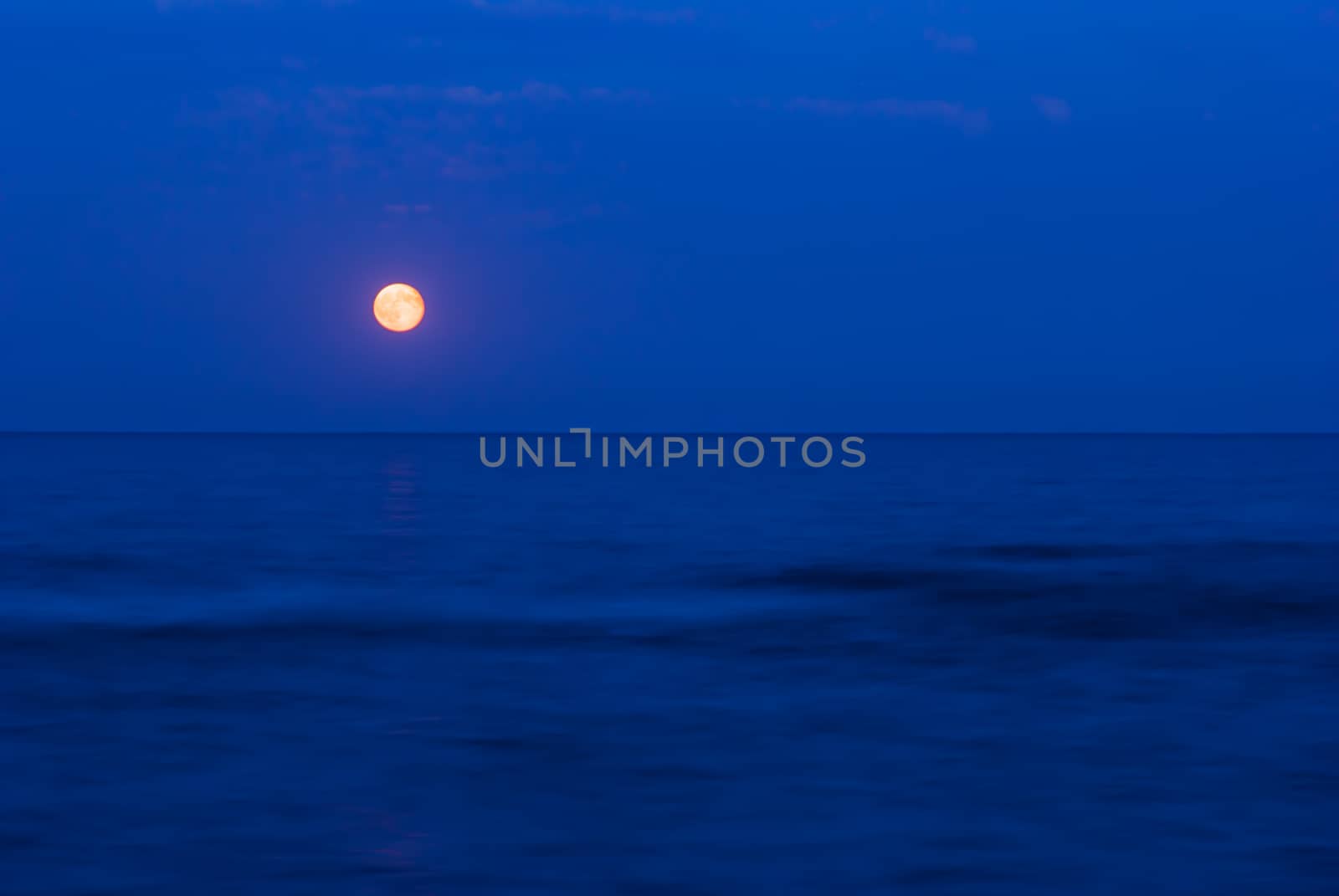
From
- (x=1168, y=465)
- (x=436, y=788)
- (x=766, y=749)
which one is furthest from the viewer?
(x=1168, y=465)

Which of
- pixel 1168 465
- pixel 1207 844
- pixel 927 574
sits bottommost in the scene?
pixel 1207 844

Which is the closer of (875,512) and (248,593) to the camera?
(248,593)

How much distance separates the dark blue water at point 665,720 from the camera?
734 centimetres

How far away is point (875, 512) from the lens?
3738 cm

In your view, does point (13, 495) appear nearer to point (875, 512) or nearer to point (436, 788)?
point (875, 512)

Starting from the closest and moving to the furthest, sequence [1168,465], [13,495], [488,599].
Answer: [488,599], [13,495], [1168,465]

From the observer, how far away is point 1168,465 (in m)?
82.1

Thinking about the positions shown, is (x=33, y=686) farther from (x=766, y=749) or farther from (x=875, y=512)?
(x=875, y=512)

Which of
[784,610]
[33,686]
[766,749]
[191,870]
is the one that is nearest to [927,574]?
[784,610]

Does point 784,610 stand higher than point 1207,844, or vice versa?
point 784,610

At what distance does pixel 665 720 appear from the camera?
10.6 meters

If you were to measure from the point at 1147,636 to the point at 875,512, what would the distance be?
73.4ft

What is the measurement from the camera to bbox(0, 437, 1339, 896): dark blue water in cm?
734

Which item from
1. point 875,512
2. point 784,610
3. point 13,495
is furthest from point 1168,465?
point 784,610
